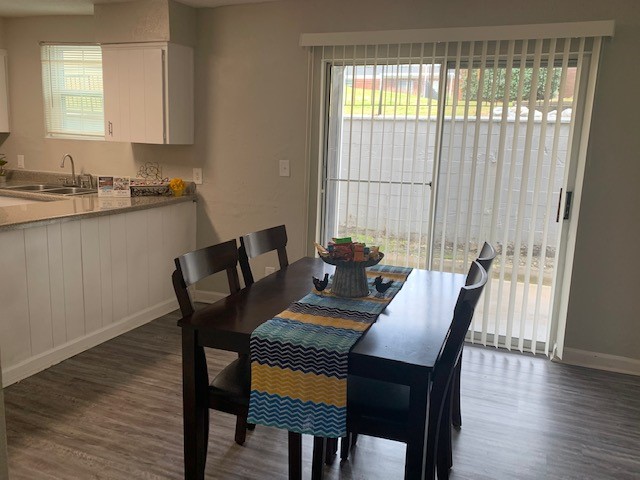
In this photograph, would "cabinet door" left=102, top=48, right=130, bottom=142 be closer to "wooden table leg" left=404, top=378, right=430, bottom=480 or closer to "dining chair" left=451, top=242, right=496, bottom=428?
"dining chair" left=451, top=242, right=496, bottom=428

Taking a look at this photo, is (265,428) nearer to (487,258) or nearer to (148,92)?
(487,258)

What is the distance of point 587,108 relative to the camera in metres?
3.16

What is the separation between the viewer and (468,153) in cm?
345

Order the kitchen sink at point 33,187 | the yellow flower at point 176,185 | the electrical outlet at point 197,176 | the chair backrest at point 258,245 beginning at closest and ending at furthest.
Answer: the chair backrest at point 258,245
the yellow flower at point 176,185
the electrical outlet at point 197,176
the kitchen sink at point 33,187

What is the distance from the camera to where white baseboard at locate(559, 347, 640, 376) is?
10.8ft

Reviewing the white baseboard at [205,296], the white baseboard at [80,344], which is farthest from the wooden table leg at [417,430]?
the white baseboard at [205,296]

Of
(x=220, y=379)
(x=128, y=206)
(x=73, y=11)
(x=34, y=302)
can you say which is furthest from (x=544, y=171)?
(x=73, y=11)

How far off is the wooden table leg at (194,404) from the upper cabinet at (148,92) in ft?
8.09

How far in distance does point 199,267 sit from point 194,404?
0.51m

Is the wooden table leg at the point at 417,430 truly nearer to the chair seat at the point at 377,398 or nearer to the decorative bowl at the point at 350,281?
the chair seat at the point at 377,398

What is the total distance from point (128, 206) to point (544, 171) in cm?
267

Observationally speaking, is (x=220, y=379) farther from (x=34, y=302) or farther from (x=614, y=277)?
(x=614, y=277)

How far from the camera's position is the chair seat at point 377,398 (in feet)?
5.89

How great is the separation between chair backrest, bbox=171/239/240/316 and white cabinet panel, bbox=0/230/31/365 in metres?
1.24
